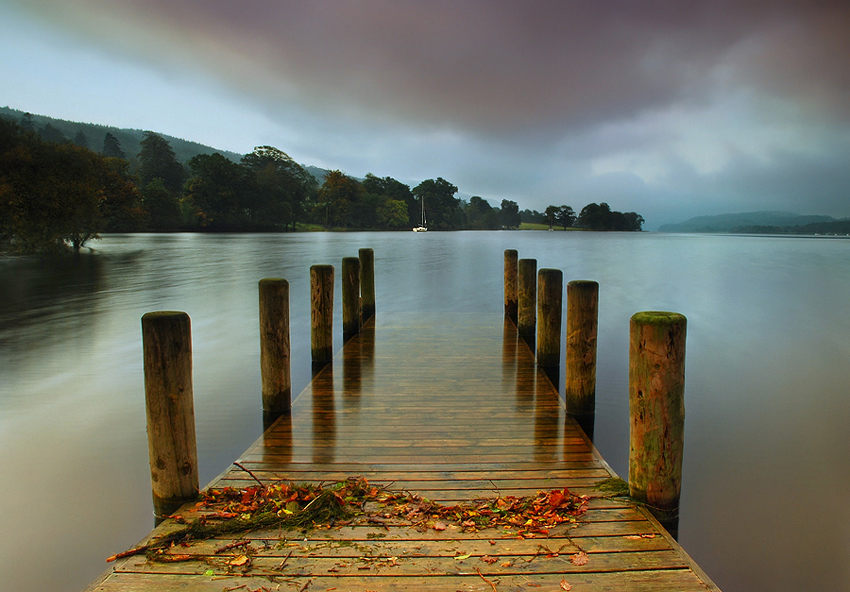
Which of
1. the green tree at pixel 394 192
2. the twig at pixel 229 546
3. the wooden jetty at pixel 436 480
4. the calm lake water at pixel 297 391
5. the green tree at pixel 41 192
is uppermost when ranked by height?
the green tree at pixel 394 192

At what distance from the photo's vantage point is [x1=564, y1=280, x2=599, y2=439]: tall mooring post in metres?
5.64

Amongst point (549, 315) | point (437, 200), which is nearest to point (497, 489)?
point (549, 315)

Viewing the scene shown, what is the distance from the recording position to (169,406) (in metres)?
3.46

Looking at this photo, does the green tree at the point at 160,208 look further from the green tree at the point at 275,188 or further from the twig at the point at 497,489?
the twig at the point at 497,489

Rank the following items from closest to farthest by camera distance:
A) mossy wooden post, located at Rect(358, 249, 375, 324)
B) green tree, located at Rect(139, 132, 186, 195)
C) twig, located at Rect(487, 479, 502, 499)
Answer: twig, located at Rect(487, 479, 502, 499)
mossy wooden post, located at Rect(358, 249, 375, 324)
green tree, located at Rect(139, 132, 186, 195)

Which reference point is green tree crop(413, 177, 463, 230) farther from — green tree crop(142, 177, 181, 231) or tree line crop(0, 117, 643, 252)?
green tree crop(142, 177, 181, 231)

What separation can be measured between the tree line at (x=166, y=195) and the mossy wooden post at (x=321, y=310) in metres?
33.6

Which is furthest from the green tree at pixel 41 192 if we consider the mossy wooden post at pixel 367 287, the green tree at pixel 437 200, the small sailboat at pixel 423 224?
the green tree at pixel 437 200

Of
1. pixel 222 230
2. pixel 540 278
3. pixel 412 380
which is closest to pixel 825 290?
pixel 540 278

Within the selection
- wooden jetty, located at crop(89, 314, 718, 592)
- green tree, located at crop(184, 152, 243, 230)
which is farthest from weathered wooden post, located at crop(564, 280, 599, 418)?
green tree, located at crop(184, 152, 243, 230)

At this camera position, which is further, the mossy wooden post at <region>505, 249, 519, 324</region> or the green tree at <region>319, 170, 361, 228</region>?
the green tree at <region>319, 170, 361, 228</region>

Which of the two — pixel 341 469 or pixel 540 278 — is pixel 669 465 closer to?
pixel 341 469

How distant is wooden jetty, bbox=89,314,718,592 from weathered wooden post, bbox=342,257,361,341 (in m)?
2.08

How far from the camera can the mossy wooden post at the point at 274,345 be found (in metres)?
5.56
